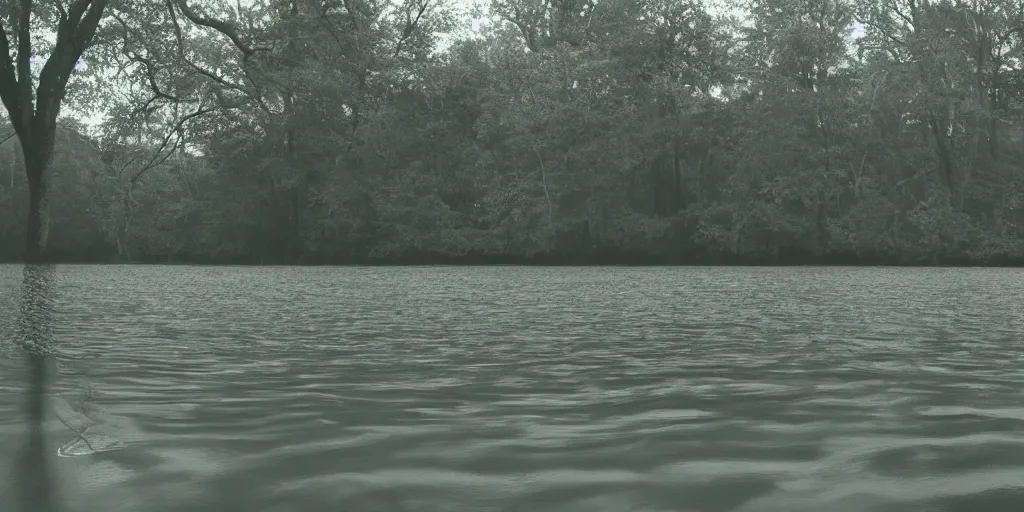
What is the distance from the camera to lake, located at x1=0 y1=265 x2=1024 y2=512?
3027mm

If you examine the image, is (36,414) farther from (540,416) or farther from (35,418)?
(540,416)

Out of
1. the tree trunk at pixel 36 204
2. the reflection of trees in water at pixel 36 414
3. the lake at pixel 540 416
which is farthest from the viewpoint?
the tree trunk at pixel 36 204

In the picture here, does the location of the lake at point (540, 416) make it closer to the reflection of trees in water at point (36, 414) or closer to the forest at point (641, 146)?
the reflection of trees in water at point (36, 414)

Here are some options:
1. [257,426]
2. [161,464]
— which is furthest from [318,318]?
[161,464]

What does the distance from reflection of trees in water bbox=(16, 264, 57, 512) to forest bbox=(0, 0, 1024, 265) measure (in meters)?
37.3

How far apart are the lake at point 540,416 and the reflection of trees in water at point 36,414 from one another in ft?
0.23

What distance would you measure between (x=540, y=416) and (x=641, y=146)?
50920 millimetres

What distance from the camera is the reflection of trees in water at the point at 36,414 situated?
9.56 ft

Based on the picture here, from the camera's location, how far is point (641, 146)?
54.6 meters

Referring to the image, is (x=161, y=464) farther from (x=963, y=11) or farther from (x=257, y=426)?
(x=963, y=11)

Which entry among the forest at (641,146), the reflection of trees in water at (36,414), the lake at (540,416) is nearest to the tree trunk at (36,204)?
the reflection of trees in water at (36,414)

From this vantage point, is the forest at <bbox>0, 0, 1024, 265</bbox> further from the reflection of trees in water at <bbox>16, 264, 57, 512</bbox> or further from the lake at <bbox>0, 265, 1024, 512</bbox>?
the lake at <bbox>0, 265, 1024, 512</bbox>

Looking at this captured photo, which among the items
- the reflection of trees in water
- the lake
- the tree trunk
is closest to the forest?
the tree trunk

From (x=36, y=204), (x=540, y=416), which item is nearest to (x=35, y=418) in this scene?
(x=540, y=416)
